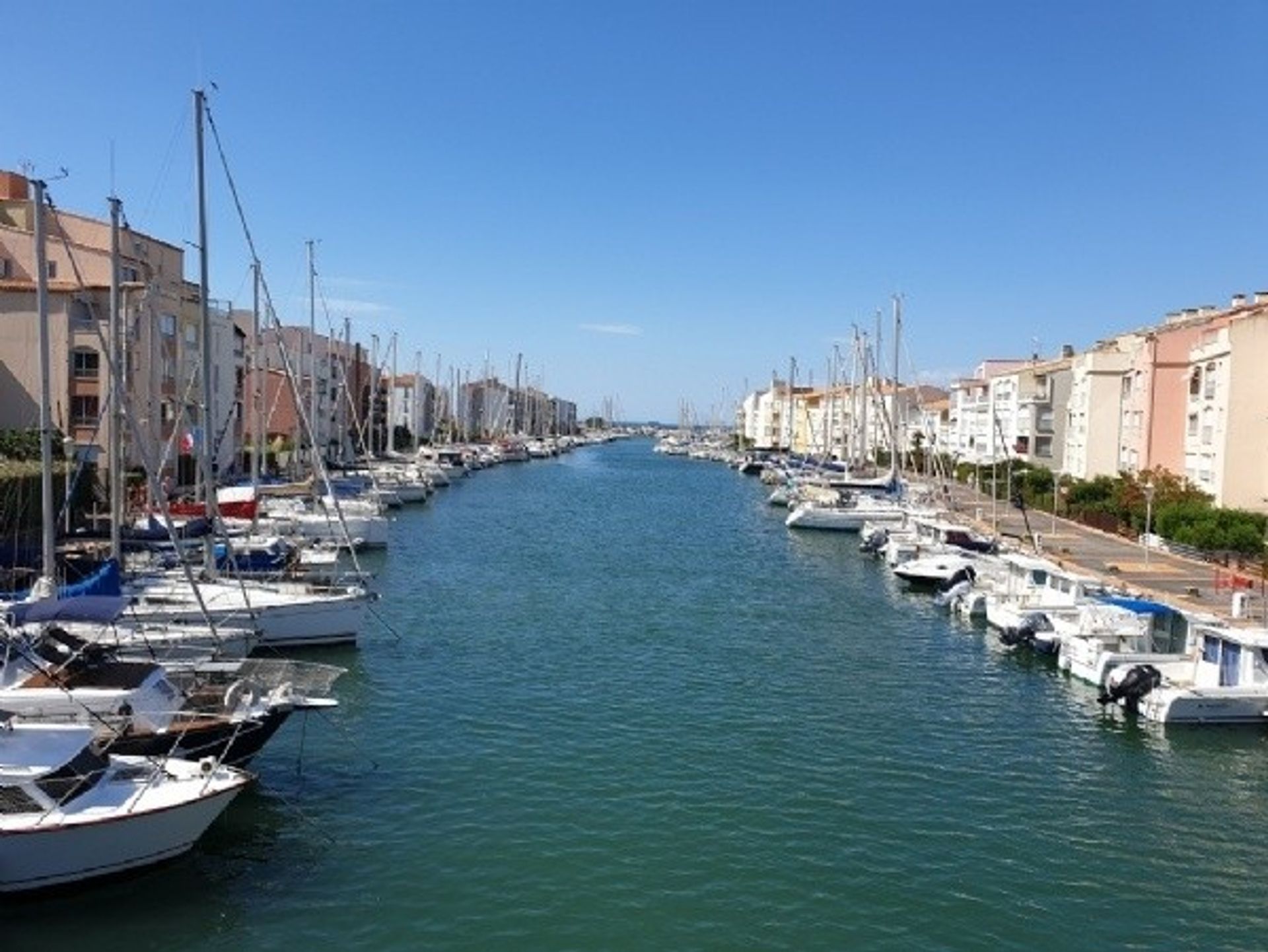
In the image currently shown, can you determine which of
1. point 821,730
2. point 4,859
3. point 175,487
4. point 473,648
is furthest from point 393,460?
point 4,859

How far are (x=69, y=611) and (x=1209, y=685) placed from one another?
2681 cm

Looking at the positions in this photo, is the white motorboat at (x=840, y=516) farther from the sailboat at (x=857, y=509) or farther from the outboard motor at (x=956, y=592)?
the outboard motor at (x=956, y=592)

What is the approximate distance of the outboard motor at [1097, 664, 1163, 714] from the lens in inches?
1188

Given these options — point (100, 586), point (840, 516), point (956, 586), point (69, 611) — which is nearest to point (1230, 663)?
point (956, 586)

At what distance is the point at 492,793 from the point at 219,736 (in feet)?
17.4

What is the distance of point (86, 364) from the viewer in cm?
6059

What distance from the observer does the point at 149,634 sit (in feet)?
91.8

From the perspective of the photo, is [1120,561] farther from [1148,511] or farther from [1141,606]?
[1141,606]

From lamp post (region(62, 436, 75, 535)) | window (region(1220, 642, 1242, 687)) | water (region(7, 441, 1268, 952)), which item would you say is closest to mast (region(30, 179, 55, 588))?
water (region(7, 441, 1268, 952))

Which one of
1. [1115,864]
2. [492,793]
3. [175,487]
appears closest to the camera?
[1115,864]

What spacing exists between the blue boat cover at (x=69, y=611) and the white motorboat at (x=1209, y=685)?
24472mm

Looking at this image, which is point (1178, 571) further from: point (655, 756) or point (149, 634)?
point (149, 634)

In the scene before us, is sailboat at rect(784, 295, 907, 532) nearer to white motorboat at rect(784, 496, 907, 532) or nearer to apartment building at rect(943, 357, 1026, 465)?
white motorboat at rect(784, 496, 907, 532)

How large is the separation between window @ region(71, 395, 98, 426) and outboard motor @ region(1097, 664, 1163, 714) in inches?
1987
